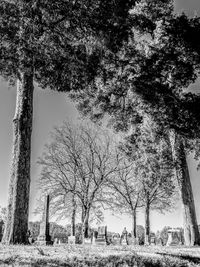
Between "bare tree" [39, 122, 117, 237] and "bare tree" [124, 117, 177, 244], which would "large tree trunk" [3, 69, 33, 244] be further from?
"bare tree" [39, 122, 117, 237]

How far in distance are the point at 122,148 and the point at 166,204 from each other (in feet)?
54.3

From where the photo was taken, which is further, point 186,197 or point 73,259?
point 186,197

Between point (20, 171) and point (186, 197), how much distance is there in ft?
27.2

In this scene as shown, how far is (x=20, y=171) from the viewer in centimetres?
863

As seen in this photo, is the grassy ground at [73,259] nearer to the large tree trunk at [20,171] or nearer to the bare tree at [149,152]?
the large tree trunk at [20,171]

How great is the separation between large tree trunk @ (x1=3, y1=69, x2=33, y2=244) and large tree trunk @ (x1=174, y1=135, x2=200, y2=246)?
7.14 m

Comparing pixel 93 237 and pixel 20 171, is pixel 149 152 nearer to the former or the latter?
pixel 20 171

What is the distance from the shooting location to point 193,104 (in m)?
9.94

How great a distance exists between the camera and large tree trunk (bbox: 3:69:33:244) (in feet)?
26.6

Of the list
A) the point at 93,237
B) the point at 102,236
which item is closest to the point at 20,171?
the point at 102,236

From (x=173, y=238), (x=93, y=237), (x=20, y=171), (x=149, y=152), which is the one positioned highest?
(x=149, y=152)

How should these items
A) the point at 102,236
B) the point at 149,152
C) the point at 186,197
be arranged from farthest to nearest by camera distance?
the point at 102,236 < the point at 149,152 < the point at 186,197

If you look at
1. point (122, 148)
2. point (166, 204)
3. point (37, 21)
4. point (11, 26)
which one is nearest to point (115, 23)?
point (37, 21)

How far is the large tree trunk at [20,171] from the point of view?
809 centimetres
